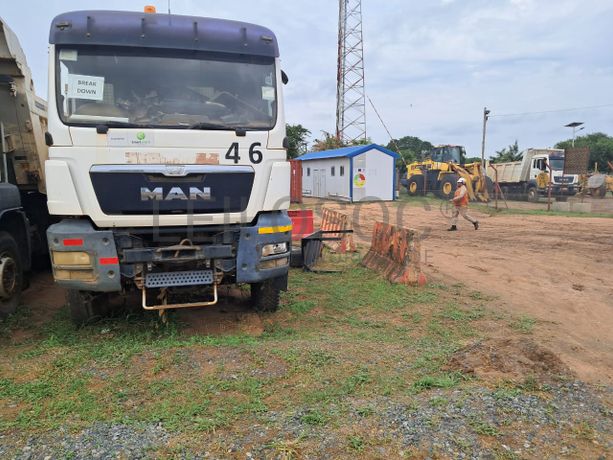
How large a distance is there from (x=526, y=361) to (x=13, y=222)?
614cm

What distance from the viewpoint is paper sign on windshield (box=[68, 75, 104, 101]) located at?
4.59 m

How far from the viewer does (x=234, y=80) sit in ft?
16.4

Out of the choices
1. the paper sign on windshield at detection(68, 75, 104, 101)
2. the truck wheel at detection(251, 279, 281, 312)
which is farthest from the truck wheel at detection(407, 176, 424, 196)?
the paper sign on windshield at detection(68, 75, 104, 101)

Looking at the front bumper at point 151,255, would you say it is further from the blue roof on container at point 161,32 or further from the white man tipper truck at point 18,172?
the blue roof on container at point 161,32

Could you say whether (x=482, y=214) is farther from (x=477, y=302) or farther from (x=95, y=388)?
(x=95, y=388)

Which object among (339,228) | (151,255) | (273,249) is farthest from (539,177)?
(151,255)

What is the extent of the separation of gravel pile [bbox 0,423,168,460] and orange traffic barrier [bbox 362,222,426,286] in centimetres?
504

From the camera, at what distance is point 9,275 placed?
5.66 meters

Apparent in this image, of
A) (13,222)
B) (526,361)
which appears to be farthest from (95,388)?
(526,361)

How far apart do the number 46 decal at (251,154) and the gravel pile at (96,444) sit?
2.68m

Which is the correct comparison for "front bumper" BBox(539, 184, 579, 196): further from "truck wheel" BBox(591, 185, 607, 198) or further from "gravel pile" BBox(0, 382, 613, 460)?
"gravel pile" BBox(0, 382, 613, 460)

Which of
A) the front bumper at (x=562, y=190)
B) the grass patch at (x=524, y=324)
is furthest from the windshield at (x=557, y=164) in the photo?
the grass patch at (x=524, y=324)

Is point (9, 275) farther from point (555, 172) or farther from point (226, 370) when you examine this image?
point (555, 172)

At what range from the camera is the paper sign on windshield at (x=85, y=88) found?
4.59 meters
